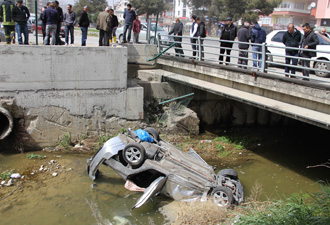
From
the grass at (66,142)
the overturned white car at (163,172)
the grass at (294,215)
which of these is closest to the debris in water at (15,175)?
the grass at (66,142)

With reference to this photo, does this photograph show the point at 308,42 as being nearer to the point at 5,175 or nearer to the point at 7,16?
the point at 5,175

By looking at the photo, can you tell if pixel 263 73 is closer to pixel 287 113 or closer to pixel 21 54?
pixel 287 113

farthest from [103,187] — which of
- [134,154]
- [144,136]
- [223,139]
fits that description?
[223,139]

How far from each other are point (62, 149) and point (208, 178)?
5252 millimetres

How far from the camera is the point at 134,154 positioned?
6.93m

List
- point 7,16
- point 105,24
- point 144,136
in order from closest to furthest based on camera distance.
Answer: point 144,136, point 7,16, point 105,24

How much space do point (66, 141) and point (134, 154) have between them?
4158 mm

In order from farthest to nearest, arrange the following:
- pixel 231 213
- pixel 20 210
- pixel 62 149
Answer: pixel 62 149, pixel 20 210, pixel 231 213

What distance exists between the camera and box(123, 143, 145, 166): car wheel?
6.86 m

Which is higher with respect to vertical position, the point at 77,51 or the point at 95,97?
the point at 77,51

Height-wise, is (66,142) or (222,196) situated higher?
(222,196)

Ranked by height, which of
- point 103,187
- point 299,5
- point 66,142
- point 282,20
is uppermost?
point 299,5

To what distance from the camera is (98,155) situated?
24.1 ft

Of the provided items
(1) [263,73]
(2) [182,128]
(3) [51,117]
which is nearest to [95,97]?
(3) [51,117]
